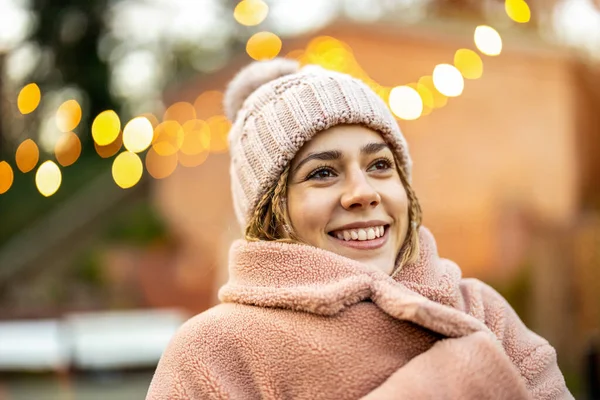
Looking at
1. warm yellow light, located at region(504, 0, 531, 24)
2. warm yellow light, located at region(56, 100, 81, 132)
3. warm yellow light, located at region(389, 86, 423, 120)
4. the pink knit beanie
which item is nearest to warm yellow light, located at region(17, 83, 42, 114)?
warm yellow light, located at region(56, 100, 81, 132)

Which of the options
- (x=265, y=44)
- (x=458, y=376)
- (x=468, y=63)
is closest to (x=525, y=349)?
(x=458, y=376)

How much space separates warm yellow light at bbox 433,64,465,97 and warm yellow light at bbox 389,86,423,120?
1.16 feet

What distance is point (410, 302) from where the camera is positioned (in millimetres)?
1631

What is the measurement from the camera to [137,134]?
4930 mm

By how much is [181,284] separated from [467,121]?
349 centimetres

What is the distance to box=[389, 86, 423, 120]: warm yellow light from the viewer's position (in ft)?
16.2

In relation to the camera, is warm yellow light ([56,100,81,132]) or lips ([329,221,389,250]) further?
warm yellow light ([56,100,81,132])

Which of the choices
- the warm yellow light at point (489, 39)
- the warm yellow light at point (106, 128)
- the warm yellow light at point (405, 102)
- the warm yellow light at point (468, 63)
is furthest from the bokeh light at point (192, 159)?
the warm yellow light at point (489, 39)

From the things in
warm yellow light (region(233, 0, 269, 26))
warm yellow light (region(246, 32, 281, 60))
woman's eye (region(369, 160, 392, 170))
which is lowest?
woman's eye (region(369, 160, 392, 170))

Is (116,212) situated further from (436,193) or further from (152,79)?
(152,79)

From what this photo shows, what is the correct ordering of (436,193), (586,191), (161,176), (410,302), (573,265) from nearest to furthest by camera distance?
(410,302) < (573,265) < (436,193) < (586,191) < (161,176)

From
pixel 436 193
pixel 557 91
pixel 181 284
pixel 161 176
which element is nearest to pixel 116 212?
pixel 161 176

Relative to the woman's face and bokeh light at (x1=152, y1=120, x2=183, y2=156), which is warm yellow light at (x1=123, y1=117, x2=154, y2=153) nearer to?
the woman's face

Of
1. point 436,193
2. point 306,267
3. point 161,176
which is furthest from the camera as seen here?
point 161,176
